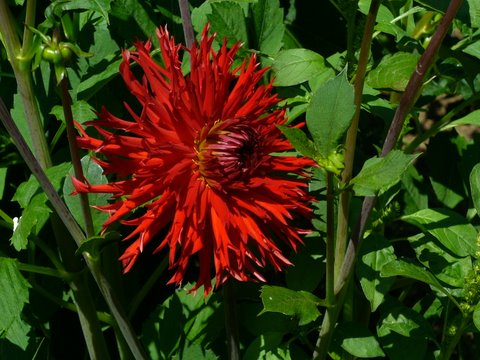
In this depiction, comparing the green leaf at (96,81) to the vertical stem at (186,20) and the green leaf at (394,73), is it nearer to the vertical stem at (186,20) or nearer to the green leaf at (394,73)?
the vertical stem at (186,20)

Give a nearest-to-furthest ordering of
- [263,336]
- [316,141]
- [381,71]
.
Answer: [316,141], [381,71], [263,336]

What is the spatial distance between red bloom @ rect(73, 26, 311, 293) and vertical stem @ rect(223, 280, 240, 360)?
0.28 ft

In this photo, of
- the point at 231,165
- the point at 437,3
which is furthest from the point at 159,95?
the point at 437,3

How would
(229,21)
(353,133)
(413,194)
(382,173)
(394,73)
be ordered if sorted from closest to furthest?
(382,173), (353,133), (394,73), (229,21), (413,194)

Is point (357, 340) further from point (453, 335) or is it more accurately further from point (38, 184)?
point (38, 184)

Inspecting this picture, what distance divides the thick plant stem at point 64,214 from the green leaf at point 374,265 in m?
0.34

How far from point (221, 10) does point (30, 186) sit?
1.27 feet

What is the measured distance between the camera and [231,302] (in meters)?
1.13

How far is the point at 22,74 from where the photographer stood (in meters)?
1.06

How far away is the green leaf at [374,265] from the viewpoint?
3.65 ft

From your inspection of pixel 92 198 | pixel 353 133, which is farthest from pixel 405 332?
pixel 92 198

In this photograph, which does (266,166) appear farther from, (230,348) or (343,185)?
(230,348)

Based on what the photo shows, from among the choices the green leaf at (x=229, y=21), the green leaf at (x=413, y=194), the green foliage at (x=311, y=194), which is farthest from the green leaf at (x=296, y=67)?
the green leaf at (x=413, y=194)

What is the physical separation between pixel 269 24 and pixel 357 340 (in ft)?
1.66
